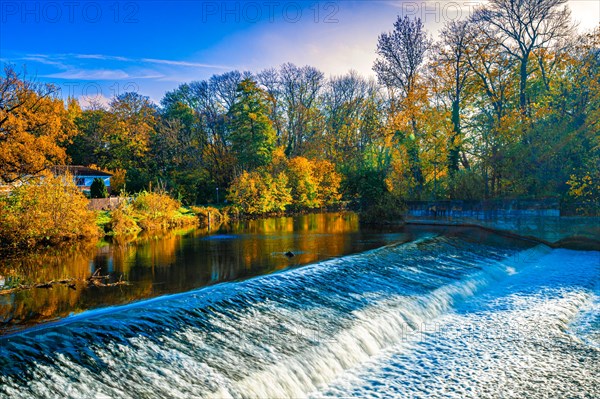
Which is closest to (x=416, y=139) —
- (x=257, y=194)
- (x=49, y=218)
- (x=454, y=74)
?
(x=454, y=74)

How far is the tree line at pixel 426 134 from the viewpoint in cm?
2145

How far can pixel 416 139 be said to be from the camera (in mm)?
27562

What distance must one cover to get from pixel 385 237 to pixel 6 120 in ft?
62.0

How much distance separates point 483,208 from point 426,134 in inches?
263

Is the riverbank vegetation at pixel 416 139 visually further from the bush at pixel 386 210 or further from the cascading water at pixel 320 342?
the cascading water at pixel 320 342

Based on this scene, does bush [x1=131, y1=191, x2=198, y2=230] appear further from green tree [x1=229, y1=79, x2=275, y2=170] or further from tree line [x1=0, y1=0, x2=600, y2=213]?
green tree [x1=229, y1=79, x2=275, y2=170]

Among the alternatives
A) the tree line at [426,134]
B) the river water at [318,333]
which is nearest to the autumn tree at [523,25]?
the tree line at [426,134]

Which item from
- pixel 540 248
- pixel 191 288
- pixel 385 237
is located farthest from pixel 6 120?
pixel 540 248

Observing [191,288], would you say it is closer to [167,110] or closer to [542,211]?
[542,211]

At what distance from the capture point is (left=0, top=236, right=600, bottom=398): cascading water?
6.13 metres

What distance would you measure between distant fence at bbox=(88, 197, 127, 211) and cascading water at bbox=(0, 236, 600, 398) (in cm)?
2111

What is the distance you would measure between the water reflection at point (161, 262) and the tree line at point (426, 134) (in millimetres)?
5787

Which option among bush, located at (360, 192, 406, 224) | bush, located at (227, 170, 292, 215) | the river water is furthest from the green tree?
the river water

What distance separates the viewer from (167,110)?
174 ft
